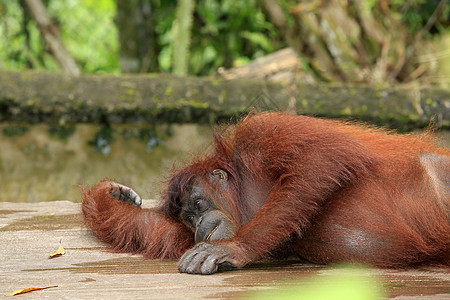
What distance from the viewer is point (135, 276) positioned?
1935 mm

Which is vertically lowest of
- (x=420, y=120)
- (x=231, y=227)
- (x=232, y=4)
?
(x=420, y=120)

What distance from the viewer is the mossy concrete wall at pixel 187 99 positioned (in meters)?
4.20

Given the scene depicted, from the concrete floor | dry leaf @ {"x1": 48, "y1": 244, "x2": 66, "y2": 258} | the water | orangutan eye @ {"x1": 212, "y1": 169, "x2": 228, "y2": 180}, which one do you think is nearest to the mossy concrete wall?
the water

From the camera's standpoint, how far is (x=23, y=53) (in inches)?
270

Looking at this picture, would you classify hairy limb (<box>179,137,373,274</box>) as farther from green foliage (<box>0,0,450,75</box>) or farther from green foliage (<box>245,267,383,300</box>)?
green foliage (<box>0,0,450,75</box>)

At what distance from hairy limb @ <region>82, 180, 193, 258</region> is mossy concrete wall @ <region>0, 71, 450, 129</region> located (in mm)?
1449

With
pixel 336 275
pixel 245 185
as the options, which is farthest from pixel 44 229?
pixel 336 275

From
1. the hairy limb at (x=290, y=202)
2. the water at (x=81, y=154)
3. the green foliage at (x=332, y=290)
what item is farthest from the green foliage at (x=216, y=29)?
the green foliage at (x=332, y=290)

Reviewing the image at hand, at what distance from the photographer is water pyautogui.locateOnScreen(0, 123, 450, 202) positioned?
14.6 feet

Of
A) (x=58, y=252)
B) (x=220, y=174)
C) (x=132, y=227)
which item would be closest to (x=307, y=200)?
(x=220, y=174)

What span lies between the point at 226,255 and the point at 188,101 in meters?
2.41

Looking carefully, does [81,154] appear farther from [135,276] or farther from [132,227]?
[135,276]

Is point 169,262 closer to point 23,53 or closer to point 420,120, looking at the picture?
point 420,120

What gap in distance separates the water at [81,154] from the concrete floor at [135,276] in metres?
1.81
